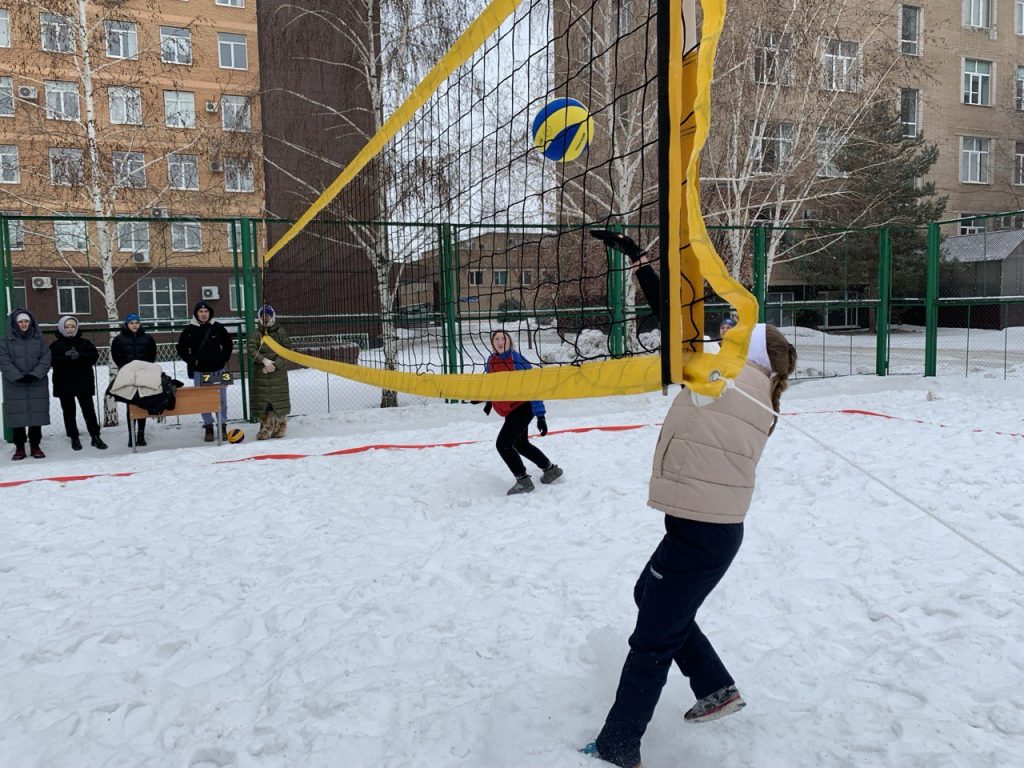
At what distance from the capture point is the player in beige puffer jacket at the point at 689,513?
2.14m

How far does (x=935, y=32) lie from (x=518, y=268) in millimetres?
29245

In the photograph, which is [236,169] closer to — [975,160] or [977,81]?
[975,160]

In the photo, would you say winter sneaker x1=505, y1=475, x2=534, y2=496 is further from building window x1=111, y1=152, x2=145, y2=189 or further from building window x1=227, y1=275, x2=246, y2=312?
building window x1=111, y1=152, x2=145, y2=189

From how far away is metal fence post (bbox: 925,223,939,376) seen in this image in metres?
10.8

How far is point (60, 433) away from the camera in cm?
845

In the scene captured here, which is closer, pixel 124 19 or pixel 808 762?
pixel 808 762

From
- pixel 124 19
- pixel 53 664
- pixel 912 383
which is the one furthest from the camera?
pixel 912 383

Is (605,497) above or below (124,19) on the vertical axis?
below

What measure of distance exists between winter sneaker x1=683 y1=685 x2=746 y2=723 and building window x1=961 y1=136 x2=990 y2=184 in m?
31.4

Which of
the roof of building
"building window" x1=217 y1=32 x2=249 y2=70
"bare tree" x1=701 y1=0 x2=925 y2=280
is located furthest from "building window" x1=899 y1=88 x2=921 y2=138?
"building window" x1=217 y1=32 x2=249 y2=70

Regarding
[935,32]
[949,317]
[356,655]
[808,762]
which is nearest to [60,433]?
[356,655]

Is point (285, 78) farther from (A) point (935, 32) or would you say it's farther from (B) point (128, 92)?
(A) point (935, 32)

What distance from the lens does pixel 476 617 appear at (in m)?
3.43

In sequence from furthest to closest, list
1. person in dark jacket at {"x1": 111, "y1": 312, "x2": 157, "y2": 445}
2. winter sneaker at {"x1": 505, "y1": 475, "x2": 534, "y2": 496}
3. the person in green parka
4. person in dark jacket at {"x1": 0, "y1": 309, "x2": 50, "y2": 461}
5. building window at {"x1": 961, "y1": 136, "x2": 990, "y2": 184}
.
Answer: building window at {"x1": 961, "y1": 136, "x2": 990, "y2": 184} < the person in green parka < person in dark jacket at {"x1": 111, "y1": 312, "x2": 157, "y2": 445} < person in dark jacket at {"x1": 0, "y1": 309, "x2": 50, "y2": 461} < winter sneaker at {"x1": 505, "y1": 475, "x2": 534, "y2": 496}
